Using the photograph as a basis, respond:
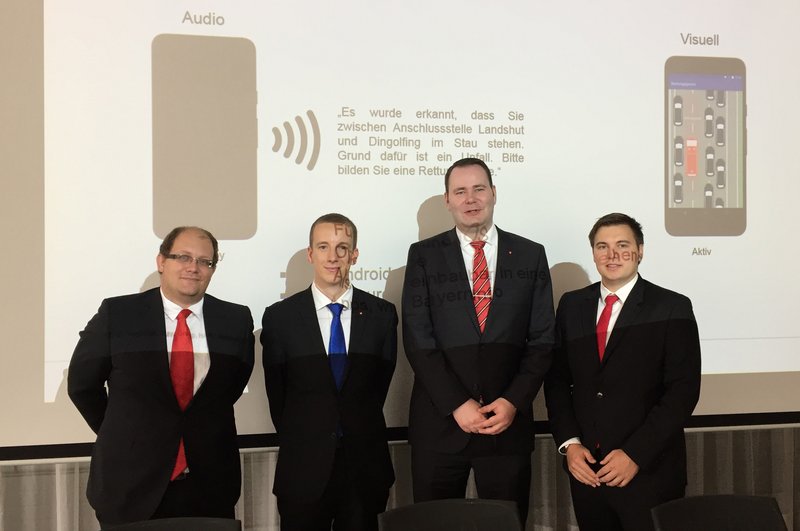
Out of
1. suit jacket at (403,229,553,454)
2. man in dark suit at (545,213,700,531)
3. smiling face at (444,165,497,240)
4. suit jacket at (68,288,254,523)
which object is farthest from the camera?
smiling face at (444,165,497,240)

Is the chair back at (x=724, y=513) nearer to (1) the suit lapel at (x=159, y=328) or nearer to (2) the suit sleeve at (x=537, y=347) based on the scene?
(2) the suit sleeve at (x=537, y=347)

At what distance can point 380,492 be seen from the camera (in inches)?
104

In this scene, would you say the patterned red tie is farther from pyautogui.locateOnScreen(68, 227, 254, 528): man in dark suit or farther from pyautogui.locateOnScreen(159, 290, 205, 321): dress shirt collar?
pyautogui.locateOnScreen(159, 290, 205, 321): dress shirt collar

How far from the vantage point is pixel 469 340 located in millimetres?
2680

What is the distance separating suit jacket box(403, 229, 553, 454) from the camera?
2.62 meters

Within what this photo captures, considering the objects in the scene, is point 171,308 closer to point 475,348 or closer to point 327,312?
point 327,312

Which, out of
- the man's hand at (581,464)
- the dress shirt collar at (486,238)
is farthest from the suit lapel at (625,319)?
the dress shirt collar at (486,238)

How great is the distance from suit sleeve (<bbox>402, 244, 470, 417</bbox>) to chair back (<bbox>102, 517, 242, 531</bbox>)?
0.96 m

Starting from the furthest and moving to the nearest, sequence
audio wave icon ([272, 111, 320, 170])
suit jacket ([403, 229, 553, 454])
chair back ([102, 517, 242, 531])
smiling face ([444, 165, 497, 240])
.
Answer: audio wave icon ([272, 111, 320, 170]) → smiling face ([444, 165, 497, 240]) → suit jacket ([403, 229, 553, 454]) → chair back ([102, 517, 242, 531])

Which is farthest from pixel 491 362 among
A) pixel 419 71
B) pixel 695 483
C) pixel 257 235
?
pixel 695 483

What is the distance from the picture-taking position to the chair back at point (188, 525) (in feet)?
6.03

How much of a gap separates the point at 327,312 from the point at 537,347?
0.83 metres

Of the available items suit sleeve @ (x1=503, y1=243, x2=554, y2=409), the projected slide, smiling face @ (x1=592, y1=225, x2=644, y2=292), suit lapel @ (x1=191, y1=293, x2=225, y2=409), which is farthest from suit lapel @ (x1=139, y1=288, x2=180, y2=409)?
smiling face @ (x1=592, y1=225, x2=644, y2=292)

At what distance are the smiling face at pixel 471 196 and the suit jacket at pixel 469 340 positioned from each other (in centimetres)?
12
